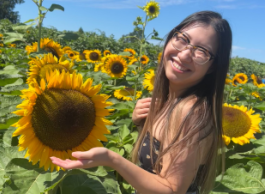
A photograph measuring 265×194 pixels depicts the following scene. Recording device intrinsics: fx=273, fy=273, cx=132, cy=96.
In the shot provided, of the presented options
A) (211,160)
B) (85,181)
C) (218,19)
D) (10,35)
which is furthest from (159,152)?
(10,35)

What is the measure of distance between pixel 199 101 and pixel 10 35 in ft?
5.68

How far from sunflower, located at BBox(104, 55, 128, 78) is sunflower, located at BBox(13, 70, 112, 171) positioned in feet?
8.84

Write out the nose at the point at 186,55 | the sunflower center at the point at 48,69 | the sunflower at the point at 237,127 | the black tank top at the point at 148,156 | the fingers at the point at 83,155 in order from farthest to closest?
the sunflower at the point at 237,127
the sunflower center at the point at 48,69
the black tank top at the point at 148,156
the nose at the point at 186,55
the fingers at the point at 83,155

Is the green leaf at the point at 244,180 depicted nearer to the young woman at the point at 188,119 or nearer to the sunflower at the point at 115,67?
the young woman at the point at 188,119

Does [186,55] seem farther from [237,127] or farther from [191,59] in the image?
[237,127]

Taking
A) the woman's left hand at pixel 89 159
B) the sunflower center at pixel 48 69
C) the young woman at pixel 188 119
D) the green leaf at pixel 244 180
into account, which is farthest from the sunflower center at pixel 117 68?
the woman's left hand at pixel 89 159

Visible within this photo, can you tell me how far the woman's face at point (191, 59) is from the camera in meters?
1.45

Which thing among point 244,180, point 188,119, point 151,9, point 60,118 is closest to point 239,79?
point 151,9

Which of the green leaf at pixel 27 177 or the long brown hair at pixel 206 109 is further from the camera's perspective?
the long brown hair at pixel 206 109

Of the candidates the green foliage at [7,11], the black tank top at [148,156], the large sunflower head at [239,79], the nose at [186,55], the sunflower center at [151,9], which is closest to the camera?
the nose at [186,55]

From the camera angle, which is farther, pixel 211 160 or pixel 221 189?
pixel 221 189

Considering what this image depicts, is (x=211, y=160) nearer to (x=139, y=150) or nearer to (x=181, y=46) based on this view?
(x=139, y=150)

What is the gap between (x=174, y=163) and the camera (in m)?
1.31

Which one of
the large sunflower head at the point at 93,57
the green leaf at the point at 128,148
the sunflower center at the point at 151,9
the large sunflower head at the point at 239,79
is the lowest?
the green leaf at the point at 128,148
